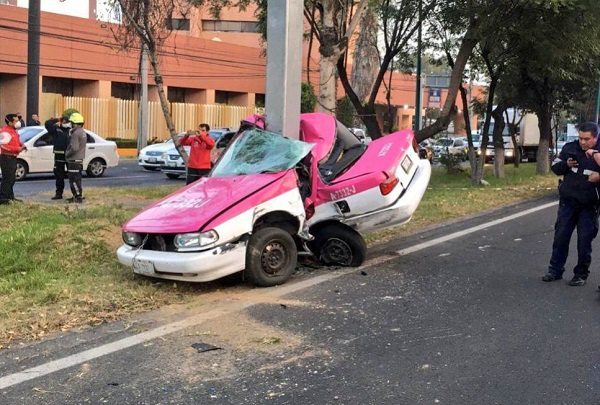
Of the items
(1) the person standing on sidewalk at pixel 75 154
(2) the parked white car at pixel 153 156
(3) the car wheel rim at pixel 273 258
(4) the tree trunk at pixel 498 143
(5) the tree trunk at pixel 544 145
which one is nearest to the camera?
(3) the car wheel rim at pixel 273 258

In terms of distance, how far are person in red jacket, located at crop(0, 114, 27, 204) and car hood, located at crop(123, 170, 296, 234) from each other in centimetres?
594

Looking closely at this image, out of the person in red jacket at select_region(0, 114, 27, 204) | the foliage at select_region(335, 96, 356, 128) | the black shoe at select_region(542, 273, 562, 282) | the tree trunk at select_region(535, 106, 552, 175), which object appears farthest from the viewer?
the foliage at select_region(335, 96, 356, 128)

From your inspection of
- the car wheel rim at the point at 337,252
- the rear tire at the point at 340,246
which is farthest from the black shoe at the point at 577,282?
the car wheel rim at the point at 337,252

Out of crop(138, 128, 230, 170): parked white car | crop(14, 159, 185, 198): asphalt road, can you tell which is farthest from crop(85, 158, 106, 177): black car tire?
crop(138, 128, 230, 170): parked white car

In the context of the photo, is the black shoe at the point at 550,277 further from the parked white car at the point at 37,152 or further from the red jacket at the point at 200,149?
the parked white car at the point at 37,152

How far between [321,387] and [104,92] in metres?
35.4

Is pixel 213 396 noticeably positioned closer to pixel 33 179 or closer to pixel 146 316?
pixel 146 316

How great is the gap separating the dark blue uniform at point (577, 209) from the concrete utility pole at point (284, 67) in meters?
3.23

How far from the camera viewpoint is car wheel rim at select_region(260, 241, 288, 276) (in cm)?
671

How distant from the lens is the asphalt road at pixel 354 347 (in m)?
4.21

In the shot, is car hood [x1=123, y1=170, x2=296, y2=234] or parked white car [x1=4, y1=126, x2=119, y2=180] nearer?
car hood [x1=123, y1=170, x2=296, y2=234]

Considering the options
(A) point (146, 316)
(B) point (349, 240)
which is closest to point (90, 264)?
(A) point (146, 316)

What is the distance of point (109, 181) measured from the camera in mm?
19062

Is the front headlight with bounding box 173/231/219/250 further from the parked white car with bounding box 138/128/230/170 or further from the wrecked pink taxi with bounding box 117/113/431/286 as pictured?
the parked white car with bounding box 138/128/230/170
